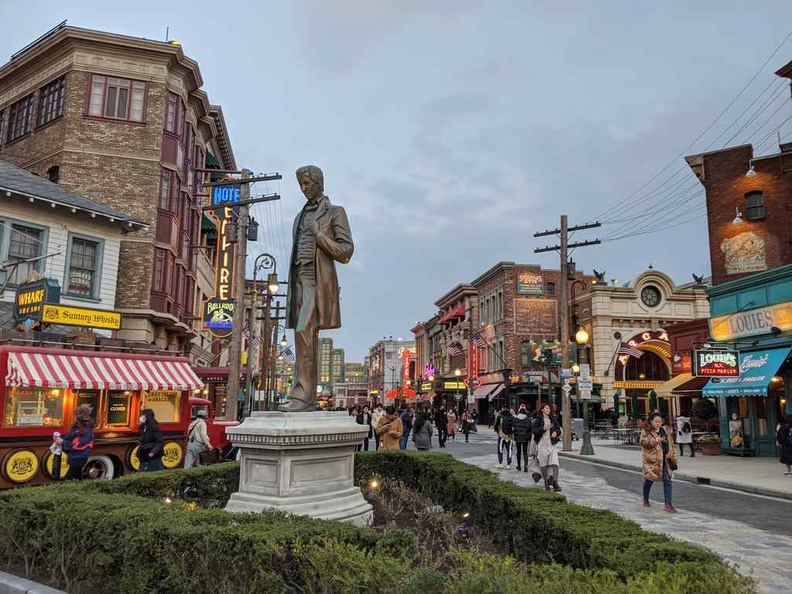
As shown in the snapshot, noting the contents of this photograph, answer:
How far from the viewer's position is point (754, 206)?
26.9 m

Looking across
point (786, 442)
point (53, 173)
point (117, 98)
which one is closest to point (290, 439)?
point (786, 442)

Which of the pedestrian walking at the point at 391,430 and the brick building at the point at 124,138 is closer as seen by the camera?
the pedestrian walking at the point at 391,430

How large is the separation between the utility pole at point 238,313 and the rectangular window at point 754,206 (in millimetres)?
22338

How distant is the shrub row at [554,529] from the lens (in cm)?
446

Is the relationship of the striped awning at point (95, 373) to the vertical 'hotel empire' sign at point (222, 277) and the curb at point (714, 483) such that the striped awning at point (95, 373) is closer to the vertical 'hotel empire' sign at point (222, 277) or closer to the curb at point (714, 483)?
the vertical 'hotel empire' sign at point (222, 277)

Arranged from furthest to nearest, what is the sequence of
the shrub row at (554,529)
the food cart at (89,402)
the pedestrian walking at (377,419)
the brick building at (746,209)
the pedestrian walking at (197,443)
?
the brick building at (746,209)
the pedestrian walking at (377,419)
the pedestrian walking at (197,443)
the food cart at (89,402)
the shrub row at (554,529)

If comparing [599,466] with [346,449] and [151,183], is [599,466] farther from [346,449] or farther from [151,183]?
[151,183]

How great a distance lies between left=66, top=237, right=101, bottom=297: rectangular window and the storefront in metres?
25.1

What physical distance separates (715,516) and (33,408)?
14.8 m

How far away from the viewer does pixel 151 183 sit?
88.4 feet

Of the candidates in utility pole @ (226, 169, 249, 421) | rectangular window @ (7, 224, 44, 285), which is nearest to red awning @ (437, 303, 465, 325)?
utility pole @ (226, 169, 249, 421)

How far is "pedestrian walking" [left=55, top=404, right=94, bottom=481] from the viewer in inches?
451

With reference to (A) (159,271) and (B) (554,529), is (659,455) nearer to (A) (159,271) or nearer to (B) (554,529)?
(B) (554,529)

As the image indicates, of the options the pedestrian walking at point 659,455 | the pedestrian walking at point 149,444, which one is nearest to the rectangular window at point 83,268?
the pedestrian walking at point 149,444
